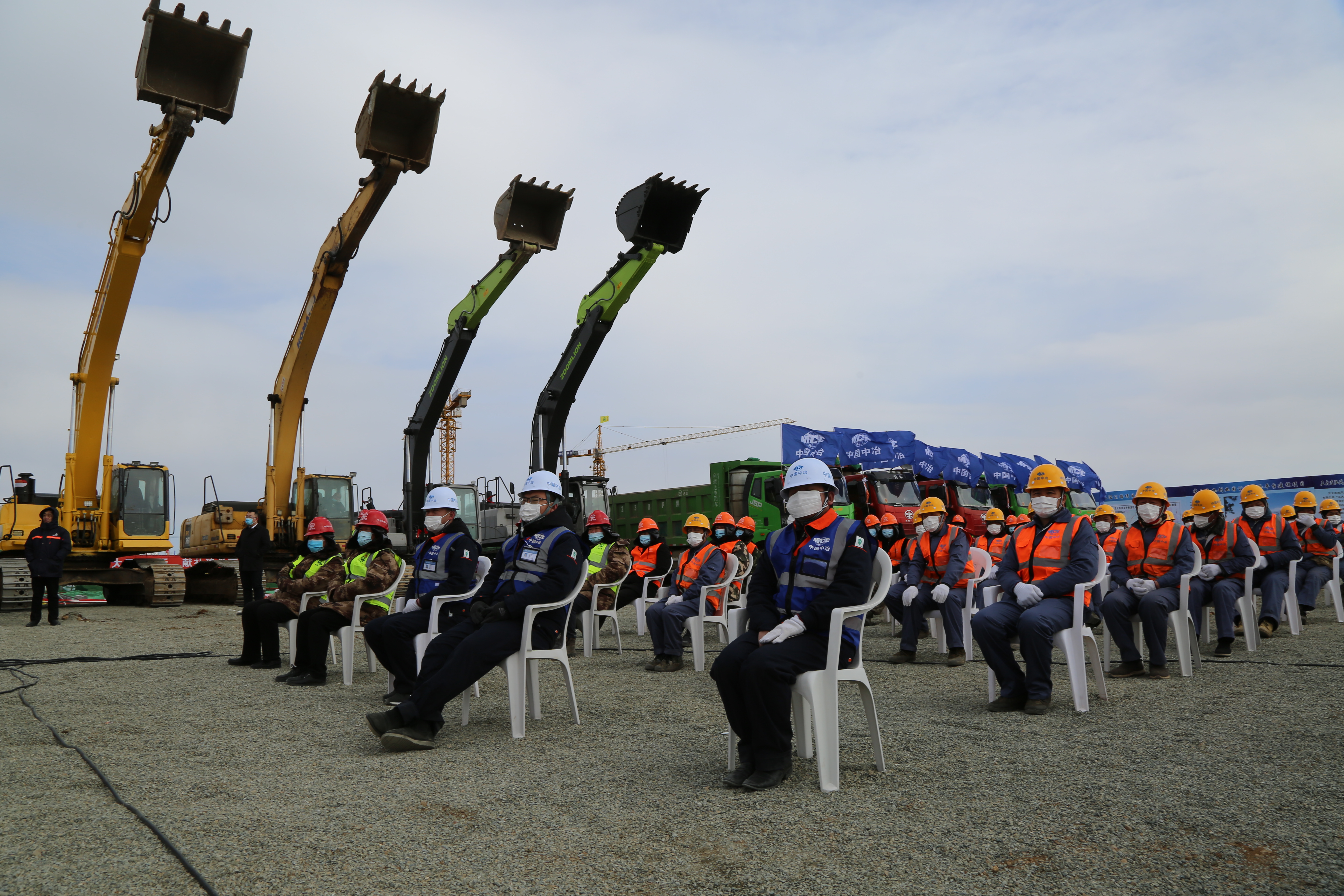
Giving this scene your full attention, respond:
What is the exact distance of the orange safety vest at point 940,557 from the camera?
7996mm

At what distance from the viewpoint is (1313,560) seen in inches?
372

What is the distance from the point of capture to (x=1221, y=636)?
7461 mm

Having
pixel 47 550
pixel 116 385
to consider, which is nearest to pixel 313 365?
pixel 116 385

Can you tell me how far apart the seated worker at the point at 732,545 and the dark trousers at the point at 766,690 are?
5237mm

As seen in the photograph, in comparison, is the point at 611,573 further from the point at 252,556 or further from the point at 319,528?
the point at 252,556

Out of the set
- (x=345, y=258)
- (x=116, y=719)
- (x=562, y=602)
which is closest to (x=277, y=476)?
(x=345, y=258)

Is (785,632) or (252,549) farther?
(252,549)

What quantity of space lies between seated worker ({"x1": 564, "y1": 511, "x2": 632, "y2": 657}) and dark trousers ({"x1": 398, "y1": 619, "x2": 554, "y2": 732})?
4469 millimetres

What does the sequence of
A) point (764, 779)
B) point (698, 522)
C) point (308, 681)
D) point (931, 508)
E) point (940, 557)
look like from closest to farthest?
point (764, 779) < point (308, 681) < point (940, 557) < point (931, 508) < point (698, 522)

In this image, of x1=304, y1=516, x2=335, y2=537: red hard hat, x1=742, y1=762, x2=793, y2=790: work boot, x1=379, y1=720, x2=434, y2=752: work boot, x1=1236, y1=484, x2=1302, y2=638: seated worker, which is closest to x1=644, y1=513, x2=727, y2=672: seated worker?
x1=304, y1=516, x2=335, y2=537: red hard hat

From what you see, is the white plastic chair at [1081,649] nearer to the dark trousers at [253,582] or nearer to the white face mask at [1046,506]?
the white face mask at [1046,506]

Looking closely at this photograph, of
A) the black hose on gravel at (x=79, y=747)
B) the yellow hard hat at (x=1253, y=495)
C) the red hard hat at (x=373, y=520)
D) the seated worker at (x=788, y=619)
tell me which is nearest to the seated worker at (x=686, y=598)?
the red hard hat at (x=373, y=520)

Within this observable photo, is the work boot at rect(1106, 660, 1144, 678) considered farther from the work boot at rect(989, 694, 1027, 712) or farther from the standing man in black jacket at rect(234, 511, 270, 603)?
the standing man in black jacket at rect(234, 511, 270, 603)

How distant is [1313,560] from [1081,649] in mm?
6206
